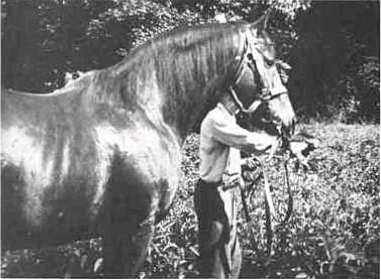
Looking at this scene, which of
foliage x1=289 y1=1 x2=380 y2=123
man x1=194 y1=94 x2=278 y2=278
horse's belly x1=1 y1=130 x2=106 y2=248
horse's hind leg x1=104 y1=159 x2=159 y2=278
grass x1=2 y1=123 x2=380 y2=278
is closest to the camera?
horse's belly x1=1 y1=130 x2=106 y2=248

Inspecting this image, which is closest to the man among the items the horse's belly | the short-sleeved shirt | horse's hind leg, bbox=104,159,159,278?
the short-sleeved shirt

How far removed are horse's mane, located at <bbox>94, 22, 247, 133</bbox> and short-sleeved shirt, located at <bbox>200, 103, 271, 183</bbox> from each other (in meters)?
0.14

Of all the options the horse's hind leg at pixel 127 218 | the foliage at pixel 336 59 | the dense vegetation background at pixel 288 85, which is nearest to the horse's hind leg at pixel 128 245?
the horse's hind leg at pixel 127 218

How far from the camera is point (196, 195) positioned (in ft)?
10.0

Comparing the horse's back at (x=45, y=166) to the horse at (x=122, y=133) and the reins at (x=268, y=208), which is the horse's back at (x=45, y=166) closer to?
the horse at (x=122, y=133)

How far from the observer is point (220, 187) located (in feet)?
9.75

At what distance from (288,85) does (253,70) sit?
625mm

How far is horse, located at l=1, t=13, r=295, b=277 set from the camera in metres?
2.55

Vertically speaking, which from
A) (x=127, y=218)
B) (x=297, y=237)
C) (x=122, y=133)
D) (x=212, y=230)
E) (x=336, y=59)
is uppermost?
(x=336, y=59)

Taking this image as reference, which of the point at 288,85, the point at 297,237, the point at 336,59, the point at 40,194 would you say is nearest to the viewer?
the point at 40,194

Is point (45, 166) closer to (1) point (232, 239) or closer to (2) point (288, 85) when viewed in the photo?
(1) point (232, 239)

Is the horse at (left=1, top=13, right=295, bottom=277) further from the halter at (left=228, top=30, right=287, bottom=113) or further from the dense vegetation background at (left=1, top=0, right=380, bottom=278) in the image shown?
the dense vegetation background at (left=1, top=0, right=380, bottom=278)

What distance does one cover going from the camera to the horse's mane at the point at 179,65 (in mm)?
2791

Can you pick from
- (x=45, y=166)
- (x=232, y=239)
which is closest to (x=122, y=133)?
(x=45, y=166)
